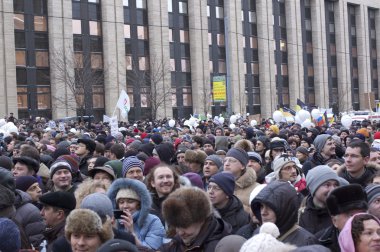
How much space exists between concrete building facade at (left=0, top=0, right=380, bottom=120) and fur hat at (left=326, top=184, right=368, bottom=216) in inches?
1215

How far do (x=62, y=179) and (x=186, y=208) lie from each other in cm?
354

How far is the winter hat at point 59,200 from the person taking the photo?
5.91 m

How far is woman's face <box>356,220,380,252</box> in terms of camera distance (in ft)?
13.8

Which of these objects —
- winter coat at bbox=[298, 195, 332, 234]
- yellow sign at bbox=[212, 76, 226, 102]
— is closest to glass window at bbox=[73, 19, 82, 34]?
yellow sign at bbox=[212, 76, 226, 102]

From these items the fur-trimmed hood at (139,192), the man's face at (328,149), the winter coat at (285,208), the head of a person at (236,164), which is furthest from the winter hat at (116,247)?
the man's face at (328,149)

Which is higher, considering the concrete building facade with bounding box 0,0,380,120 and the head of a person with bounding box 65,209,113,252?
the concrete building facade with bounding box 0,0,380,120

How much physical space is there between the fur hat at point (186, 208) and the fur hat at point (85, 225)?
0.52 m

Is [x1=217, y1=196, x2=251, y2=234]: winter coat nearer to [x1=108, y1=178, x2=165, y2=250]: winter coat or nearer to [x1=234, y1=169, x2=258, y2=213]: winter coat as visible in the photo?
[x1=108, y1=178, x2=165, y2=250]: winter coat

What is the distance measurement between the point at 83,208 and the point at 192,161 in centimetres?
460

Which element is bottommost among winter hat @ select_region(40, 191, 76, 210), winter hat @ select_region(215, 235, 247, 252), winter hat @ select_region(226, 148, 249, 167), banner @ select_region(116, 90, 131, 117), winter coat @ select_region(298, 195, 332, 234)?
winter coat @ select_region(298, 195, 332, 234)

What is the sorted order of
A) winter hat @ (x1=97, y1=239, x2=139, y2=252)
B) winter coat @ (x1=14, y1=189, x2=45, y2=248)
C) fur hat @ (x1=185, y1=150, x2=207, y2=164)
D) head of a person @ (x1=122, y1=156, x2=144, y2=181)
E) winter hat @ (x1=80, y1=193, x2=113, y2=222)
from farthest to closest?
fur hat @ (x1=185, y1=150, x2=207, y2=164), head of a person @ (x1=122, y1=156, x2=144, y2=181), winter coat @ (x1=14, y1=189, x2=45, y2=248), winter hat @ (x1=80, y1=193, x2=113, y2=222), winter hat @ (x1=97, y1=239, x2=139, y2=252)

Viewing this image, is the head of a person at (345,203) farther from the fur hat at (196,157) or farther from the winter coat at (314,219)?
the fur hat at (196,157)

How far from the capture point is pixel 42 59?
49.2 m

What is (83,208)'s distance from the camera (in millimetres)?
5266
